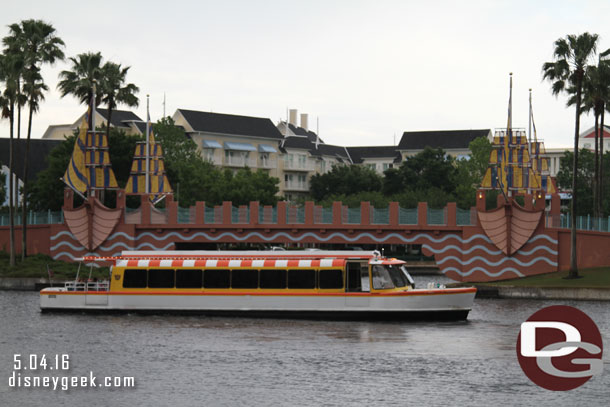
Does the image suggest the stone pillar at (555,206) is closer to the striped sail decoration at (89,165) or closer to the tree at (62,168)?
the striped sail decoration at (89,165)

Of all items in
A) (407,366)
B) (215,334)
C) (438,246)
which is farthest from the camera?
(438,246)

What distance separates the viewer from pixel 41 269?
8462 centimetres

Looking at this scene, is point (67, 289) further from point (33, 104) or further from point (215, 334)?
point (33, 104)

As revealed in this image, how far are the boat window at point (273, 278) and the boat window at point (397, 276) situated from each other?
18.3 feet

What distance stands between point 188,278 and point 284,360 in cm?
1519

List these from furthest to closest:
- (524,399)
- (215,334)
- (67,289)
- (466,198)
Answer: (466,198), (67,289), (215,334), (524,399)

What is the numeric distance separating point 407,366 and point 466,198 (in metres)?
98.7

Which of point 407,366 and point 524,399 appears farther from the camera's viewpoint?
point 407,366

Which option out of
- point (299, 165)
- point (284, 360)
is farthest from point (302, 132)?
point (284, 360)

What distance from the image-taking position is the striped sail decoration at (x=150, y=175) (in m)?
97.2

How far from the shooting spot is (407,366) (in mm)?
43594

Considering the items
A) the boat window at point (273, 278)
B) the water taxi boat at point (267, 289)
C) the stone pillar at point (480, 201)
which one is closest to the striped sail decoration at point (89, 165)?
the stone pillar at point (480, 201)

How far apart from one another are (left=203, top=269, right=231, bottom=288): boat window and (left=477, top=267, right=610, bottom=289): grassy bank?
76.6 feet

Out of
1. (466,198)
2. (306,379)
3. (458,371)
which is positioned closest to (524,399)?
(458,371)
